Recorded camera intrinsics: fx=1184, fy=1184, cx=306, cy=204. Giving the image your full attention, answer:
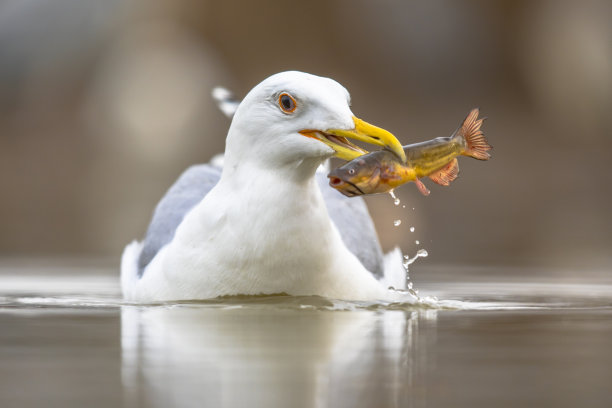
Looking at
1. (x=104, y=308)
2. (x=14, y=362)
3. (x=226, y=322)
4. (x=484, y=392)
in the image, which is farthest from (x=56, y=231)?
(x=484, y=392)

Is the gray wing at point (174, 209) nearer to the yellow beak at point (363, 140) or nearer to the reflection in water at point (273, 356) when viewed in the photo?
the reflection in water at point (273, 356)

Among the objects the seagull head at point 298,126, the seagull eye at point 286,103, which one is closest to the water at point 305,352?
the seagull head at point 298,126

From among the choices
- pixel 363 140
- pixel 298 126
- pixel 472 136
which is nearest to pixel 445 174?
pixel 472 136

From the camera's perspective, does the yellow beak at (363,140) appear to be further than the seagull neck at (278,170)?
No

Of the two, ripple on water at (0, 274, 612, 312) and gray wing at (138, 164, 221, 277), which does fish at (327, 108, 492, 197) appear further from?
gray wing at (138, 164, 221, 277)

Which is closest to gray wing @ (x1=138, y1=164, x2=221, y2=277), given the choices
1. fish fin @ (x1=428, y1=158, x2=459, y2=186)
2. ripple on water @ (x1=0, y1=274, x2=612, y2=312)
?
ripple on water @ (x1=0, y1=274, x2=612, y2=312)

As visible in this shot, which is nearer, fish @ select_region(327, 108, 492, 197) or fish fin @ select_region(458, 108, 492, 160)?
fish @ select_region(327, 108, 492, 197)

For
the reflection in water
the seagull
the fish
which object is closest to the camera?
the reflection in water

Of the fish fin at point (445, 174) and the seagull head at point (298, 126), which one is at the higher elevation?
the seagull head at point (298, 126)
